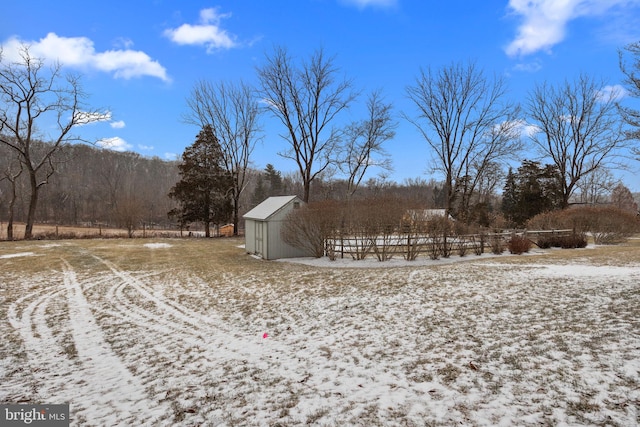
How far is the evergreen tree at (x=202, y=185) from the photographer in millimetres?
25812

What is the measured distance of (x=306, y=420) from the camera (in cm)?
316

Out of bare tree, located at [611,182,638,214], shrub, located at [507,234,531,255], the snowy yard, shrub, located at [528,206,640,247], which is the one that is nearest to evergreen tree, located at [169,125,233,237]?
the snowy yard

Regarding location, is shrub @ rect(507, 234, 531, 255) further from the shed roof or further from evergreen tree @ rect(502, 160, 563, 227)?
evergreen tree @ rect(502, 160, 563, 227)

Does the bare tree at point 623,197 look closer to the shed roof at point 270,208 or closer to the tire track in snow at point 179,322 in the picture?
the shed roof at point 270,208

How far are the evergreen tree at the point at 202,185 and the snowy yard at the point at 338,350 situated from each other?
55.3ft

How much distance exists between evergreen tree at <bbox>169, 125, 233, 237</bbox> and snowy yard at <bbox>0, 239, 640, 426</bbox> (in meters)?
16.9

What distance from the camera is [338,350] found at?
4844 millimetres

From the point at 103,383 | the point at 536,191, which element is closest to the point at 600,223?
the point at 536,191

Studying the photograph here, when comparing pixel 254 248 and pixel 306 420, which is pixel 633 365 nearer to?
pixel 306 420

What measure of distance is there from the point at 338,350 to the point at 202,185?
23.7 metres

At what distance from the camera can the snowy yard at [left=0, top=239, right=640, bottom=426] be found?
330 cm

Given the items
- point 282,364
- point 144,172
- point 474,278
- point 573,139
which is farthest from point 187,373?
point 144,172

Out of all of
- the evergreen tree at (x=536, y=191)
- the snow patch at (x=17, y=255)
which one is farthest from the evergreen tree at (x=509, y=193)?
the snow patch at (x=17, y=255)

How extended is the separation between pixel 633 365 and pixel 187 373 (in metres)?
5.34
